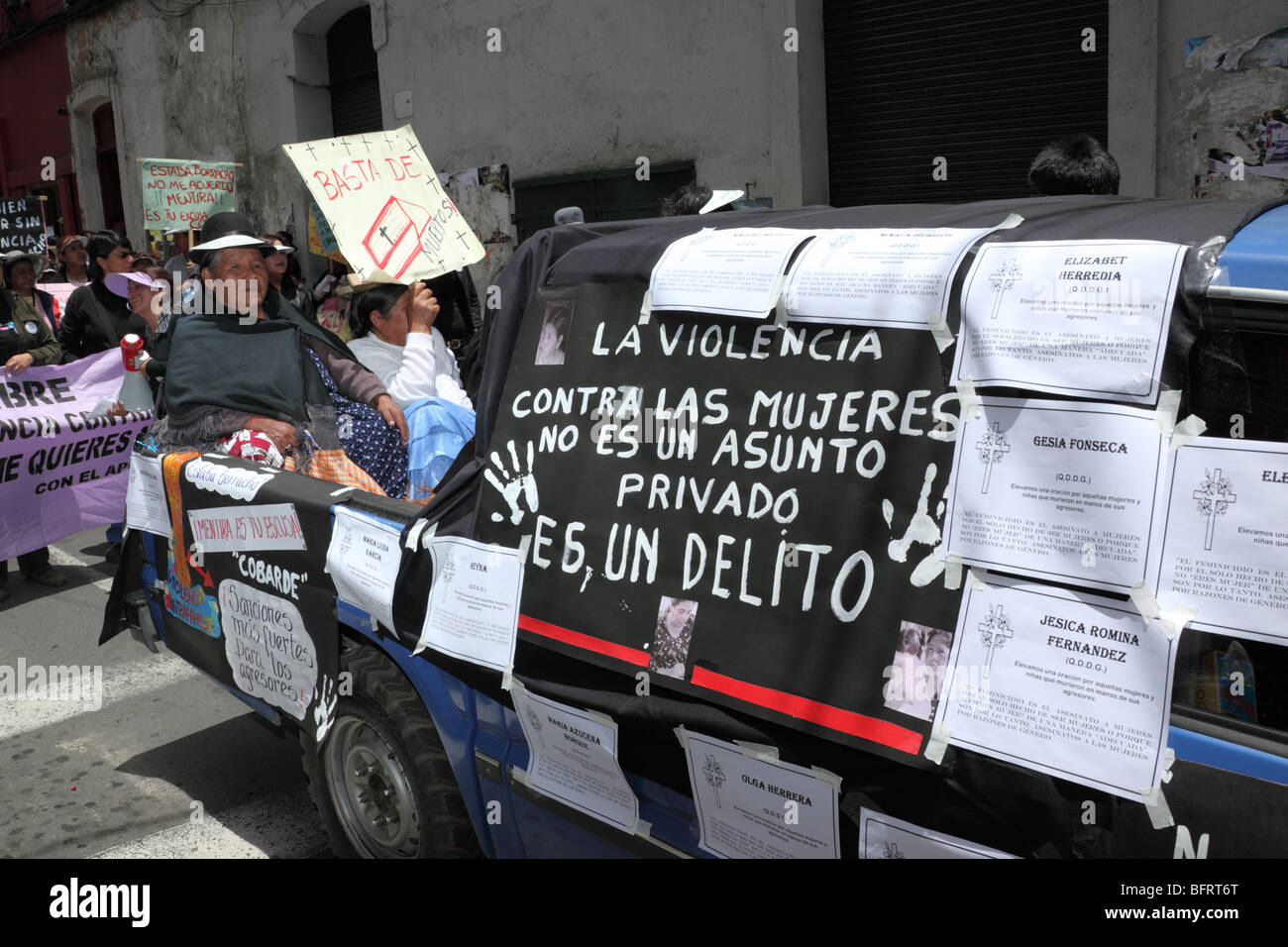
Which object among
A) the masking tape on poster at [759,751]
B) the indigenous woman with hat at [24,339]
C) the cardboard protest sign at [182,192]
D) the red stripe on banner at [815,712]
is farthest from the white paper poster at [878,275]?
the cardboard protest sign at [182,192]

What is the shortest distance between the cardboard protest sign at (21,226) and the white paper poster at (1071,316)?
1111 centimetres

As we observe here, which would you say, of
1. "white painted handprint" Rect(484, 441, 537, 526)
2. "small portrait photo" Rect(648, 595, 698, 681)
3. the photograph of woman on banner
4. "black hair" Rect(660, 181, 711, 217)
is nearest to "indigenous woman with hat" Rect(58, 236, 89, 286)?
the photograph of woman on banner

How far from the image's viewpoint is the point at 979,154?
8117mm

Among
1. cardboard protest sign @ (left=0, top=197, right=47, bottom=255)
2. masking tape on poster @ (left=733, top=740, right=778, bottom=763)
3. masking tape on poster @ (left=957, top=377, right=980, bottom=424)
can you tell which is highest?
cardboard protest sign @ (left=0, top=197, right=47, bottom=255)

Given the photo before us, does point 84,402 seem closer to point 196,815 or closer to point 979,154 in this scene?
point 196,815

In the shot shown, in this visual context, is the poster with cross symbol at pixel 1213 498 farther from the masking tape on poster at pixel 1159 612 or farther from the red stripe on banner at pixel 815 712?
the red stripe on banner at pixel 815 712

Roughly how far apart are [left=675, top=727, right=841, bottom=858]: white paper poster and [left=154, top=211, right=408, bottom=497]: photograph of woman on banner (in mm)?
2382

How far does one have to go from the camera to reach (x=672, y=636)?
2111mm

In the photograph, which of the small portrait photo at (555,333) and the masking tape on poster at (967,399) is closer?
the masking tape on poster at (967,399)

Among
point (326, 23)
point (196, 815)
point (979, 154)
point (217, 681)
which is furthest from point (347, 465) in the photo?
point (326, 23)

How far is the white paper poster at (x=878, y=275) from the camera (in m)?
1.92

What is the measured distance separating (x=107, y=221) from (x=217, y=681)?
21320mm

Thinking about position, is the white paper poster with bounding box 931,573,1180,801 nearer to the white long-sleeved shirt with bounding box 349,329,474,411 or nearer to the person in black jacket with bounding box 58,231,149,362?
the white long-sleeved shirt with bounding box 349,329,474,411

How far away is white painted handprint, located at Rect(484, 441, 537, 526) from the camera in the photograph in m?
2.45
